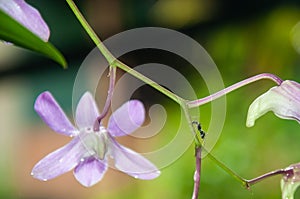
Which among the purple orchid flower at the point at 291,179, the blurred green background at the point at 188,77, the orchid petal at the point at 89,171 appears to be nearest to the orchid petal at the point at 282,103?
the purple orchid flower at the point at 291,179

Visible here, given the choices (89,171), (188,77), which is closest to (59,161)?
(89,171)

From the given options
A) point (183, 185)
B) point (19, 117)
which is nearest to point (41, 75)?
point (19, 117)

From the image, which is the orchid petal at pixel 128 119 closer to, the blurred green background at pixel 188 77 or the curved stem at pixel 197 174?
the curved stem at pixel 197 174

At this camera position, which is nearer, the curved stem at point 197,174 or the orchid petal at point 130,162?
the curved stem at point 197,174

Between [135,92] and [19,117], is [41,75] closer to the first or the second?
[19,117]

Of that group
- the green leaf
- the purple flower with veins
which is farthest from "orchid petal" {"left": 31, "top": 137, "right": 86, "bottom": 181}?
the green leaf

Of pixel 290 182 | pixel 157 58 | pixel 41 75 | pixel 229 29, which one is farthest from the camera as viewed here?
pixel 41 75

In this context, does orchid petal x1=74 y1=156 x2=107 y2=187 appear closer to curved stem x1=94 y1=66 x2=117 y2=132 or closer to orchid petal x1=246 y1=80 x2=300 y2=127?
curved stem x1=94 y1=66 x2=117 y2=132
